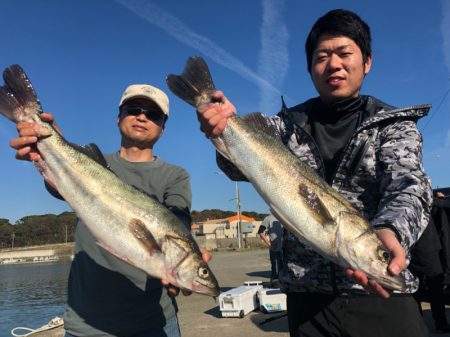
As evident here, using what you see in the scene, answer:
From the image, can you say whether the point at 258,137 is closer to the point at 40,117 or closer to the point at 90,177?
the point at 90,177

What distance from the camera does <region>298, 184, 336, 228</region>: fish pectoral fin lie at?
297 cm

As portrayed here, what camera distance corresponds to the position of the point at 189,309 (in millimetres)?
11336

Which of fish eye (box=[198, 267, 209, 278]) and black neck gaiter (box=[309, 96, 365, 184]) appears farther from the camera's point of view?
black neck gaiter (box=[309, 96, 365, 184])

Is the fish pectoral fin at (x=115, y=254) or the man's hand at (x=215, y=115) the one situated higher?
the man's hand at (x=215, y=115)

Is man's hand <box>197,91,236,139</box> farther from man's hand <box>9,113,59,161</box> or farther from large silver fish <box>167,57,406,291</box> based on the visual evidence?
man's hand <box>9,113,59,161</box>

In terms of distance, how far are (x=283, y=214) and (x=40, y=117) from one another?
2.37 metres

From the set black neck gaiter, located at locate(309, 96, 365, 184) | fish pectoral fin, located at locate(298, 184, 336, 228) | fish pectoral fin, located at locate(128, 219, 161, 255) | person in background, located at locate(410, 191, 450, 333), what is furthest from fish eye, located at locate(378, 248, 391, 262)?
person in background, located at locate(410, 191, 450, 333)

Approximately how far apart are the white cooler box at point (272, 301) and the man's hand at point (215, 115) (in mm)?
6721

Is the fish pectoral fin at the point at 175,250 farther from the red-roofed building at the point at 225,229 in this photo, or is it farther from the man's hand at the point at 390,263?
the red-roofed building at the point at 225,229

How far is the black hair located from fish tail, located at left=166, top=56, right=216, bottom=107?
41.3 inches

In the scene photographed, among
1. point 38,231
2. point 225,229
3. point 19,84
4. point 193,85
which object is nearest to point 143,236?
point 193,85

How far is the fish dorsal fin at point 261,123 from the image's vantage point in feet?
11.8

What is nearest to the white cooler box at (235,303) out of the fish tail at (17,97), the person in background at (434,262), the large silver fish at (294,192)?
the person in background at (434,262)

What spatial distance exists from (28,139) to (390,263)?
10.0ft
